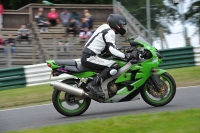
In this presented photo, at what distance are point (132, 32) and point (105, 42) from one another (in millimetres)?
7018

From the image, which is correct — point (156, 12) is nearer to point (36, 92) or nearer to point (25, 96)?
point (36, 92)

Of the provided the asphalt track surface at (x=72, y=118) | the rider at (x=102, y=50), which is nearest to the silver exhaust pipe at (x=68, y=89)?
the rider at (x=102, y=50)

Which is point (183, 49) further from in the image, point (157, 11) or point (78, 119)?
point (78, 119)

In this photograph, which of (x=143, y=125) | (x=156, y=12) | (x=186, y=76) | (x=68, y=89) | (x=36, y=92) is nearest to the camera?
(x=143, y=125)

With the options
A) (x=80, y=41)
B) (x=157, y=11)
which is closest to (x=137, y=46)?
(x=157, y=11)

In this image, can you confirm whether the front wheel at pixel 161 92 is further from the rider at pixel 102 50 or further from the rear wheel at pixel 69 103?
the rear wheel at pixel 69 103

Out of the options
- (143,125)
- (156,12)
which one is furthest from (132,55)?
(156,12)

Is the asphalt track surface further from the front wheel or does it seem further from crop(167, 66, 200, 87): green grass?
crop(167, 66, 200, 87): green grass

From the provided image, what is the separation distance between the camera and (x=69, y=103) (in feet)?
28.5

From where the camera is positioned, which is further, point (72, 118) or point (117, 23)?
point (117, 23)

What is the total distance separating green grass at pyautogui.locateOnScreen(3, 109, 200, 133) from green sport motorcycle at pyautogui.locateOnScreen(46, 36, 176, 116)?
1.20m

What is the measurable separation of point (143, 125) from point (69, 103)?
2.14 m

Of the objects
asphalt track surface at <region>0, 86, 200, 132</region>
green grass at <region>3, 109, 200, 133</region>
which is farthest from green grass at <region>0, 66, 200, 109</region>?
green grass at <region>3, 109, 200, 133</region>

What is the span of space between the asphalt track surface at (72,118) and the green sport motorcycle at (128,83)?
0.23m
